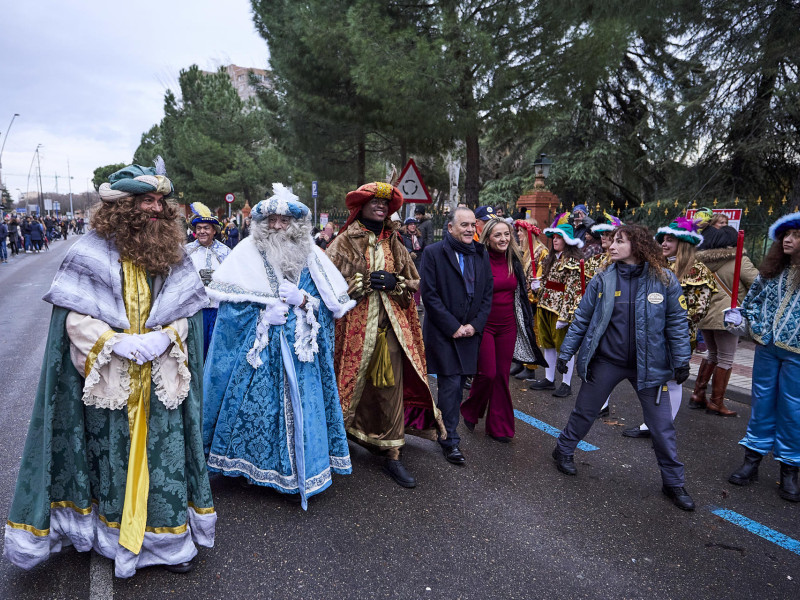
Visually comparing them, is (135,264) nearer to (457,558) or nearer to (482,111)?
(457,558)

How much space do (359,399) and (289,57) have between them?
1293cm

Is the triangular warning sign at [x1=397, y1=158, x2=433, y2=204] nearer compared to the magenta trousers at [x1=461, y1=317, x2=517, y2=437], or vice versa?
the magenta trousers at [x1=461, y1=317, x2=517, y2=437]

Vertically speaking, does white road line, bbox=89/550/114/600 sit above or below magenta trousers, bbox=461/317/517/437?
below

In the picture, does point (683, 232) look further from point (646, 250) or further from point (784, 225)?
point (646, 250)

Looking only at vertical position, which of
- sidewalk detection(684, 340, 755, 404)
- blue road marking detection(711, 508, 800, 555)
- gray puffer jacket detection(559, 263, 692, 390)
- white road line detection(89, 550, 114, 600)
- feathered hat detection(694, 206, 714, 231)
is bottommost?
blue road marking detection(711, 508, 800, 555)

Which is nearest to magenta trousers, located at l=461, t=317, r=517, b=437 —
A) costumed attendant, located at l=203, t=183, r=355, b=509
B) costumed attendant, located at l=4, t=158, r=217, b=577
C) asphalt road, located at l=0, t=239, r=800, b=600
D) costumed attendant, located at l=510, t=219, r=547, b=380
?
asphalt road, located at l=0, t=239, r=800, b=600

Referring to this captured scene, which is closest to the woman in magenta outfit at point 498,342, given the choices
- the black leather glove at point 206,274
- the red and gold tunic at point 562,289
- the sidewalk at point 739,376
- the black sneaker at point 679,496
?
the red and gold tunic at point 562,289

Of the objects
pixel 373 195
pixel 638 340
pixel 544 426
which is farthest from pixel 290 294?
pixel 544 426

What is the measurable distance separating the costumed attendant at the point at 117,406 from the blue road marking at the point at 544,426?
3.16 m

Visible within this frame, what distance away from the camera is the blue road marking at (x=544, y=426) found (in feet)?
15.0

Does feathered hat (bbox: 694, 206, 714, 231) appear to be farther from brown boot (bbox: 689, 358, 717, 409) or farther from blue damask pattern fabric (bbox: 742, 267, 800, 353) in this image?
blue damask pattern fabric (bbox: 742, 267, 800, 353)

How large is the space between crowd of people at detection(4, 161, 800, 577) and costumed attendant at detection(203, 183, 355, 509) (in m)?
0.01

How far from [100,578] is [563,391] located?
15.4 ft

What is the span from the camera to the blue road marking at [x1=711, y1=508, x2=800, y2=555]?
124 inches
